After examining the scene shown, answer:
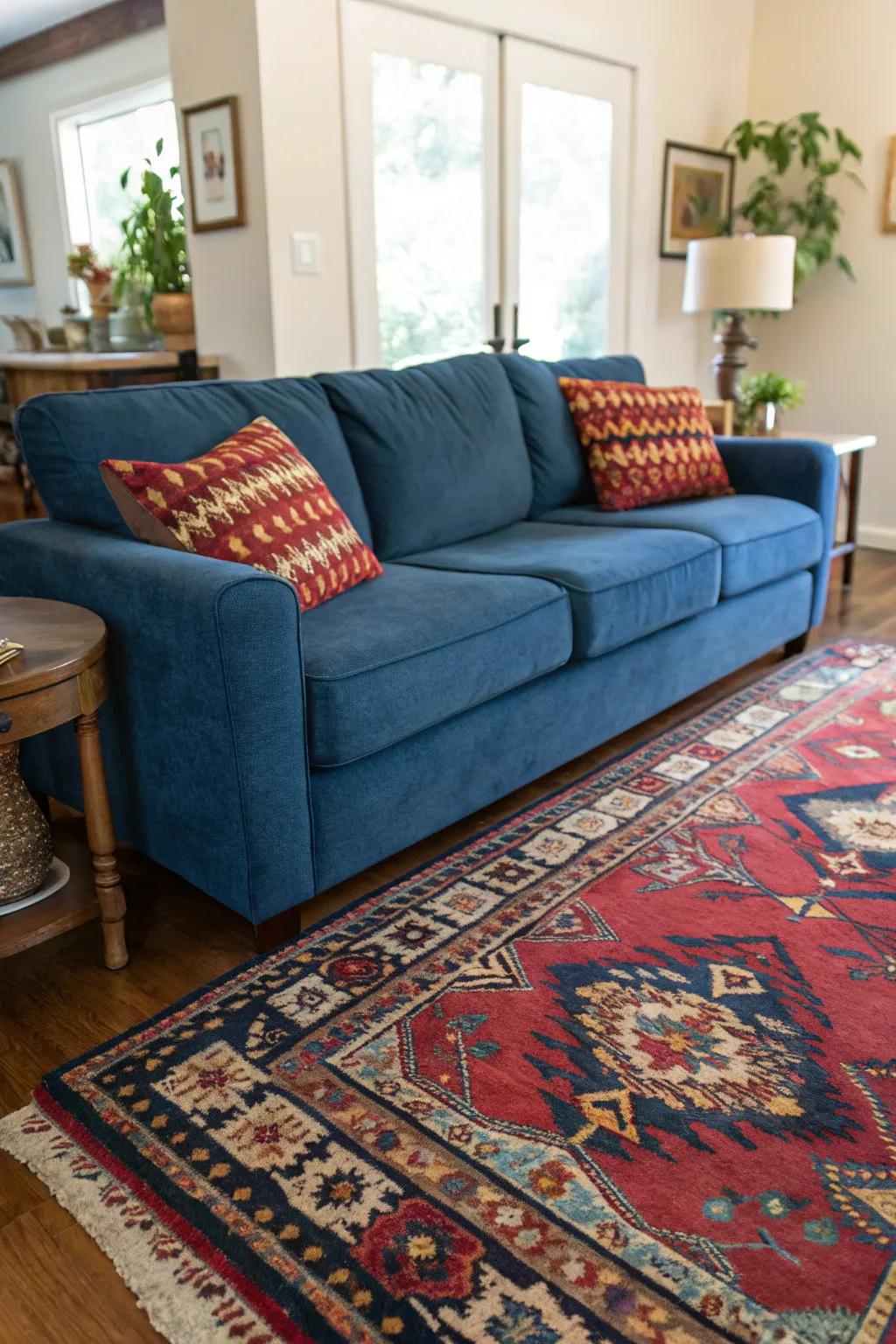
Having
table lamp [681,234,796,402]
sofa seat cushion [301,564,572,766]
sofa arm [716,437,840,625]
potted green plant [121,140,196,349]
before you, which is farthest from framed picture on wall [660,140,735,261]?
sofa seat cushion [301,564,572,766]

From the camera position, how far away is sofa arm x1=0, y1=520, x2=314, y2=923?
1.60 meters

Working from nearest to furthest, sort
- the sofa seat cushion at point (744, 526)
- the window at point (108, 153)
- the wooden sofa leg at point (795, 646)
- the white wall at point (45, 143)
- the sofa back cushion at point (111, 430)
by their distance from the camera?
the sofa back cushion at point (111, 430) → the sofa seat cushion at point (744, 526) → the wooden sofa leg at point (795, 646) → the window at point (108, 153) → the white wall at point (45, 143)

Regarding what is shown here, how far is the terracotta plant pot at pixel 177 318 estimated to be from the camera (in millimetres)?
3668

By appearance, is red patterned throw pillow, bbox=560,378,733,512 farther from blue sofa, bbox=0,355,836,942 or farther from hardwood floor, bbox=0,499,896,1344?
hardwood floor, bbox=0,499,896,1344

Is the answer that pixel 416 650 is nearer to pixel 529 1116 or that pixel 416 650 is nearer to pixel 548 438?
pixel 529 1116

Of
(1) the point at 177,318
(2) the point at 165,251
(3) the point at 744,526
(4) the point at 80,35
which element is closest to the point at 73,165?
(4) the point at 80,35

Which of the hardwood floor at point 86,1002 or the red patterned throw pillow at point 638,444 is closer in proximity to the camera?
the hardwood floor at point 86,1002

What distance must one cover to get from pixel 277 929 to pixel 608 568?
3.64ft

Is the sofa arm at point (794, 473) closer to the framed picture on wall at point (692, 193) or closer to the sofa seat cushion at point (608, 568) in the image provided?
the sofa seat cushion at point (608, 568)

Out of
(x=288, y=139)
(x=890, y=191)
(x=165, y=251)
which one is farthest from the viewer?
(x=890, y=191)

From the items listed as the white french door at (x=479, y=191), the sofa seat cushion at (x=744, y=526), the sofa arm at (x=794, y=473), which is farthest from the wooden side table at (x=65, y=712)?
the sofa arm at (x=794, y=473)

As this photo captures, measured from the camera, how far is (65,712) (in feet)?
5.19

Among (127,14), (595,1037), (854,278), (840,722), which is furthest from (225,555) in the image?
(127,14)

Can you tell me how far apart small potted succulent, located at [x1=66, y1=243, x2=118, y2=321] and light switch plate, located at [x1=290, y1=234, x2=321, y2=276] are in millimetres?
1878
